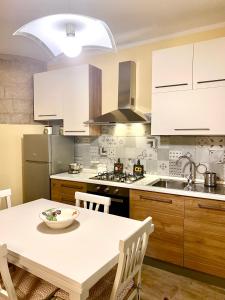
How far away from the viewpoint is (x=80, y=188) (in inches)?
108

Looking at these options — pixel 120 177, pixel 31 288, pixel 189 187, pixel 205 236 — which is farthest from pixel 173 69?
pixel 31 288

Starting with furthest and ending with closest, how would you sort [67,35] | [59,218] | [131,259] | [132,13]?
[132,13]
[59,218]
[67,35]
[131,259]

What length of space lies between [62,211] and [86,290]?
2.40 feet

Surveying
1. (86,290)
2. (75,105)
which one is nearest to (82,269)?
(86,290)

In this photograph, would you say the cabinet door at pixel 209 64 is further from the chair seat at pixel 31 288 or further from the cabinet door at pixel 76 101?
the chair seat at pixel 31 288

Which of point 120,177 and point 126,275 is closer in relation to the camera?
point 126,275

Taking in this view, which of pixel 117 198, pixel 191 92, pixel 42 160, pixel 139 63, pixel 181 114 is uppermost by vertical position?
pixel 139 63

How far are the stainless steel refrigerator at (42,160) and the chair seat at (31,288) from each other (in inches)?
63.8

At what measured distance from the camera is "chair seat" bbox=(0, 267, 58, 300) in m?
1.29

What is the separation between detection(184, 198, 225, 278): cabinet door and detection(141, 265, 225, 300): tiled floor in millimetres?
145

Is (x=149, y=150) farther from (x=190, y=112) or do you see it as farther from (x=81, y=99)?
(x=81, y=99)

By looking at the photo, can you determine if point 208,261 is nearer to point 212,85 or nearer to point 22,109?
point 212,85

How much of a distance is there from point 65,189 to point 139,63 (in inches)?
70.7

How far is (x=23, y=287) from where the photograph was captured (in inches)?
53.5
